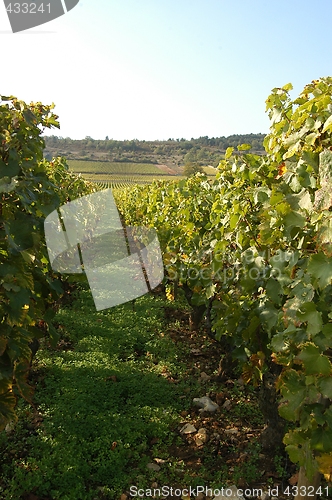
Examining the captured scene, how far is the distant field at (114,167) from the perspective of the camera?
57.6m

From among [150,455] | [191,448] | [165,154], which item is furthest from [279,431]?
[165,154]

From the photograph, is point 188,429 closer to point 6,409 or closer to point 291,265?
point 6,409

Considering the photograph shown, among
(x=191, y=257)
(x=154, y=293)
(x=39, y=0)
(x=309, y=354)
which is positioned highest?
(x=39, y=0)

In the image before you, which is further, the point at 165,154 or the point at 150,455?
the point at 165,154

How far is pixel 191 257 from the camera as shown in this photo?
5.18 meters

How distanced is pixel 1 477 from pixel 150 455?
117 centimetres

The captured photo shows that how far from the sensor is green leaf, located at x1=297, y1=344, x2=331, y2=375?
1711 millimetres

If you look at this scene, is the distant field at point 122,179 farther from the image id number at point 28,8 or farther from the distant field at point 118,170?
the image id number at point 28,8

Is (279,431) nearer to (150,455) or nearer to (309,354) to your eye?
(150,455)

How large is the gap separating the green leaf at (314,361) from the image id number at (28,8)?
1.82m

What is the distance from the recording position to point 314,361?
5.66 feet
